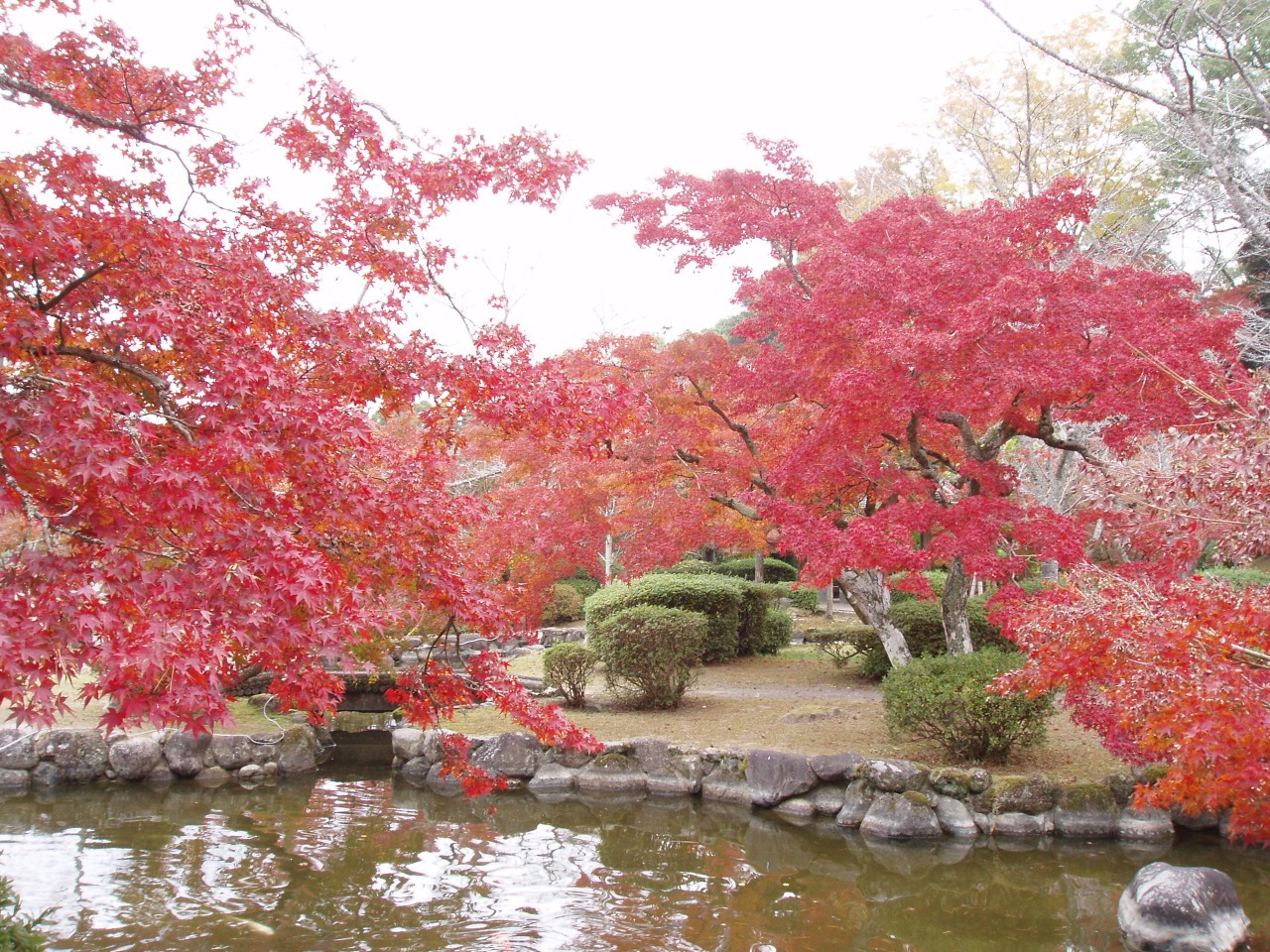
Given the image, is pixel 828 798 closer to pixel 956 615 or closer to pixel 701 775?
pixel 701 775

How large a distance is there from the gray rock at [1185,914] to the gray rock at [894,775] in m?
1.90

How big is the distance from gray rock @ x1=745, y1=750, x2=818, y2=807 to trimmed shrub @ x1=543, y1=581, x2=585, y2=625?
36.1ft

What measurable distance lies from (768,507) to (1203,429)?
3331 mm

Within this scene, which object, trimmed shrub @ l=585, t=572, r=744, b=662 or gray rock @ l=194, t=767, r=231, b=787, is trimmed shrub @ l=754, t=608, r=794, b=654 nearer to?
trimmed shrub @ l=585, t=572, r=744, b=662

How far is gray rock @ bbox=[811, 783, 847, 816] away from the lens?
6.64 metres

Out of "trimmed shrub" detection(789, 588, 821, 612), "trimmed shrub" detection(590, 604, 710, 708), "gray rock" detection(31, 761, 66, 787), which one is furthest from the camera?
"trimmed shrub" detection(789, 588, 821, 612)

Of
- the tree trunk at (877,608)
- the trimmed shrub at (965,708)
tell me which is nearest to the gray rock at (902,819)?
the trimmed shrub at (965,708)

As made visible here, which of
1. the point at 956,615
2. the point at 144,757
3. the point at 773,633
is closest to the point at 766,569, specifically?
the point at 773,633

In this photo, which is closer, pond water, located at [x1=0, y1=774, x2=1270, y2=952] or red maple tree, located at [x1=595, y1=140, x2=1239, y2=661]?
pond water, located at [x1=0, y1=774, x2=1270, y2=952]

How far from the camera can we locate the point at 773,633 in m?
13.4

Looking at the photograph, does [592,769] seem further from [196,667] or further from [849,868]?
[196,667]

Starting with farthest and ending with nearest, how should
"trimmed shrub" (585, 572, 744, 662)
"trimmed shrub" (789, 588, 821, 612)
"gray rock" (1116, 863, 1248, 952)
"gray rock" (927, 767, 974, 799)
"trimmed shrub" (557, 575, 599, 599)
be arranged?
1. "trimmed shrub" (557, 575, 599, 599)
2. "trimmed shrub" (789, 588, 821, 612)
3. "trimmed shrub" (585, 572, 744, 662)
4. "gray rock" (927, 767, 974, 799)
5. "gray rock" (1116, 863, 1248, 952)

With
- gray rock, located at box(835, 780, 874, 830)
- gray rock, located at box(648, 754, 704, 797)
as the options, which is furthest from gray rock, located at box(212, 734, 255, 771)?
gray rock, located at box(835, 780, 874, 830)

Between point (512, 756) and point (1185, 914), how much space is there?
539 cm
